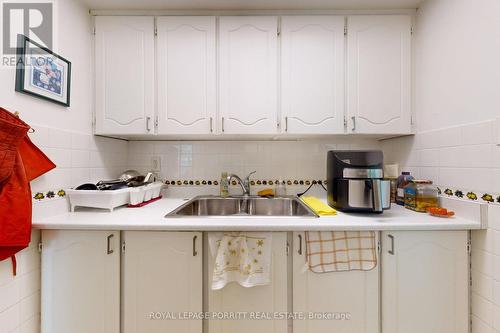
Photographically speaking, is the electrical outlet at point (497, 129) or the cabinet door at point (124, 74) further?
the cabinet door at point (124, 74)

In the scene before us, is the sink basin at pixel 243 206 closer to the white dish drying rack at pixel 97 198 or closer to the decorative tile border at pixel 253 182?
the decorative tile border at pixel 253 182

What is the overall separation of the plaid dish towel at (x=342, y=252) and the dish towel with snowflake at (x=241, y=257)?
8.4 inches

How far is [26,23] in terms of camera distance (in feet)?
3.52

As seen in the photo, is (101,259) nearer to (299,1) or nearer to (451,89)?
(299,1)

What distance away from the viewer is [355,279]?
41.8 inches

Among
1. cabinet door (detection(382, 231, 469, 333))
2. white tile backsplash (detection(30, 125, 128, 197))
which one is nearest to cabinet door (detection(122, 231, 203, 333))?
white tile backsplash (detection(30, 125, 128, 197))

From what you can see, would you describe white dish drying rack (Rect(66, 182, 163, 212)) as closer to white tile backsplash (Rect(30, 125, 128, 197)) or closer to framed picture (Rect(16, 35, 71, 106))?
white tile backsplash (Rect(30, 125, 128, 197))

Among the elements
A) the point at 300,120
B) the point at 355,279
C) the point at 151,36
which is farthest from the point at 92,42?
the point at 355,279

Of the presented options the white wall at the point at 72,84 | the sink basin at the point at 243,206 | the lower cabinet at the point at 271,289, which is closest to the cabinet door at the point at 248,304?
the lower cabinet at the point at 271,289

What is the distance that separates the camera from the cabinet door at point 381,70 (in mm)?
1441

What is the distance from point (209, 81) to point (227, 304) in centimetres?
129

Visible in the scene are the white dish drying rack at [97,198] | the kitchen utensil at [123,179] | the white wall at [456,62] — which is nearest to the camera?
the white wall at [456,62]

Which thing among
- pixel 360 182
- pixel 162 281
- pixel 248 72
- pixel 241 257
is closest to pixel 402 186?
pixel 360 182

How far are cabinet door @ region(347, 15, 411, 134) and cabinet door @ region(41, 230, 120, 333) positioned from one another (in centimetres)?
160
